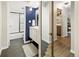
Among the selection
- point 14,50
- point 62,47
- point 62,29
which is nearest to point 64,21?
point 62,29

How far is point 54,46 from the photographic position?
5.14 ft

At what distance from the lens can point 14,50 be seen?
1532 mm

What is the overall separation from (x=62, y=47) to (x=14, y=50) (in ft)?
2.38

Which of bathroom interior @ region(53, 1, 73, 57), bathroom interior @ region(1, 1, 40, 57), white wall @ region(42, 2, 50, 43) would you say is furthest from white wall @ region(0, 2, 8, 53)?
bathroom interior @ region(53, 1, 73, 57)

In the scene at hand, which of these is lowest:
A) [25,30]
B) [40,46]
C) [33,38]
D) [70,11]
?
[40,46]

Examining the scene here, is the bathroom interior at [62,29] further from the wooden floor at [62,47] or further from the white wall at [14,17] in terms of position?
the white wall at [14,17]

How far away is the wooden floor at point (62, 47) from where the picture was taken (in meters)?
1.53

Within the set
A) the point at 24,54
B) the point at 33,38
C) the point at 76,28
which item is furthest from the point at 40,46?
the point at 76,28

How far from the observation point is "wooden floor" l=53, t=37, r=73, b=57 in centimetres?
153

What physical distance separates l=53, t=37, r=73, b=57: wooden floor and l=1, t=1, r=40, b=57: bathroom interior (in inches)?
11.5

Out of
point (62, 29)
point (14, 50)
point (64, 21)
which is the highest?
point (64, 21)

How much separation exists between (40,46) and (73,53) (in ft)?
1.63

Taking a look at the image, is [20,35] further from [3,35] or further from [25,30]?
[3,35]

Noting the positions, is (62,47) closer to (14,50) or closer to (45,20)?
(45,20)
